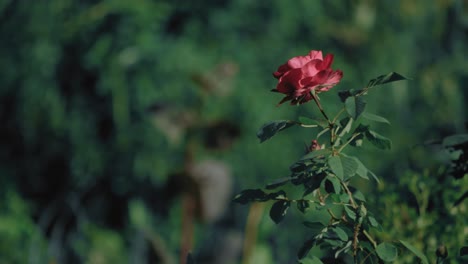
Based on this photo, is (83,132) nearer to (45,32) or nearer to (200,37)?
(45,32)

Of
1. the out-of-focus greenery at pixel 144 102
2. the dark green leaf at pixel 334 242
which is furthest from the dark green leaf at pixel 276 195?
the out-of-focus greenery at pixel 144 102

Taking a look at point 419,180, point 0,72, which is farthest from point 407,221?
point 0,72

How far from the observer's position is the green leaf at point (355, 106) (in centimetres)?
102

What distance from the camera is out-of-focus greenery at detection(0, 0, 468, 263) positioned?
12.4ft

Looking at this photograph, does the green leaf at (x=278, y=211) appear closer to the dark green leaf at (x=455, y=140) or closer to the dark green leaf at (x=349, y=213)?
the dark green leaf at (x=349, y=213)

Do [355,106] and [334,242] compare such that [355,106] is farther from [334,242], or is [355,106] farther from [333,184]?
[334,242]

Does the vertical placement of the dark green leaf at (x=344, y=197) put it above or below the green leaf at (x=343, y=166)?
below

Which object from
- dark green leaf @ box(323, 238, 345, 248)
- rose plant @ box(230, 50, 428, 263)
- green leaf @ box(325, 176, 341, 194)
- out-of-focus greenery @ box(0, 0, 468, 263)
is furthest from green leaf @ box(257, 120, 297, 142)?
out-of-focus greenery @ box(0, 0, 468, 263)

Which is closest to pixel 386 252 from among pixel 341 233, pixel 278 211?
pixel 341 233

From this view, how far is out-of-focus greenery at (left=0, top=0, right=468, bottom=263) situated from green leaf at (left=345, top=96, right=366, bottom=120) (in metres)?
2.35

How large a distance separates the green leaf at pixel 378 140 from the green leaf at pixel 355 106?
8cm

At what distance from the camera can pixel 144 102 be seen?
3.76 metres

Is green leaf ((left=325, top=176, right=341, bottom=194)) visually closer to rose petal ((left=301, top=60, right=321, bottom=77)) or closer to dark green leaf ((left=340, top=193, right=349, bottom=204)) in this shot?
dark green leaf ((left=340, top=193, right=349, bottom=204))

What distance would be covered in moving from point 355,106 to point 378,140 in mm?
110
